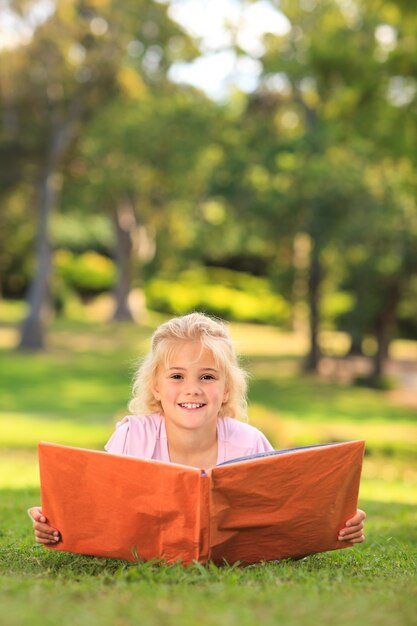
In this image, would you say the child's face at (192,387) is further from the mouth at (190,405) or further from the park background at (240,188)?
the park background at (240,188)

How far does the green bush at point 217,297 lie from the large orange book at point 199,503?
113 feet

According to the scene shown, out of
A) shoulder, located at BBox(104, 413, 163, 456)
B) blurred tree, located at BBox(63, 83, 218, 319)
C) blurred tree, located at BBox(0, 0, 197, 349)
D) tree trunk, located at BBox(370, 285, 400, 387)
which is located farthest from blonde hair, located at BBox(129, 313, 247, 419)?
blurred tree, located at BBox(63, 83, 218, 319)

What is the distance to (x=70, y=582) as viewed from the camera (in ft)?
10.3

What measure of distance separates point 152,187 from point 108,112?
5.49 metres

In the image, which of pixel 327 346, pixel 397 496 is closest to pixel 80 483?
pixel 397 496

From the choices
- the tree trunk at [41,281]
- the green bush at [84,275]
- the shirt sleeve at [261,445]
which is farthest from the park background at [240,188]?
the shirt sleeve at [261,445]

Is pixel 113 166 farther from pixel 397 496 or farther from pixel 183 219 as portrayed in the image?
pixel 397 496

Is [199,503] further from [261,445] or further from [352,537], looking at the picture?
[261,445]

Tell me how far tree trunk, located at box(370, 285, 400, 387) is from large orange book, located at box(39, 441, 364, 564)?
73.1 feet

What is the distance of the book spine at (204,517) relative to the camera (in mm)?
3404

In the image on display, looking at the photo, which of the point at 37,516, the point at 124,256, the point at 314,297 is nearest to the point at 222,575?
the point at 37,516

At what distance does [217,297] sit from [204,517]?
122ft

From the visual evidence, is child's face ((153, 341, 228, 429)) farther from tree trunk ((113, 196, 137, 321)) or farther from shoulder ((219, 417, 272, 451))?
tree trunk ((113, 196, 137, 321))

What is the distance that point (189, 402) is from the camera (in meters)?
4.10
